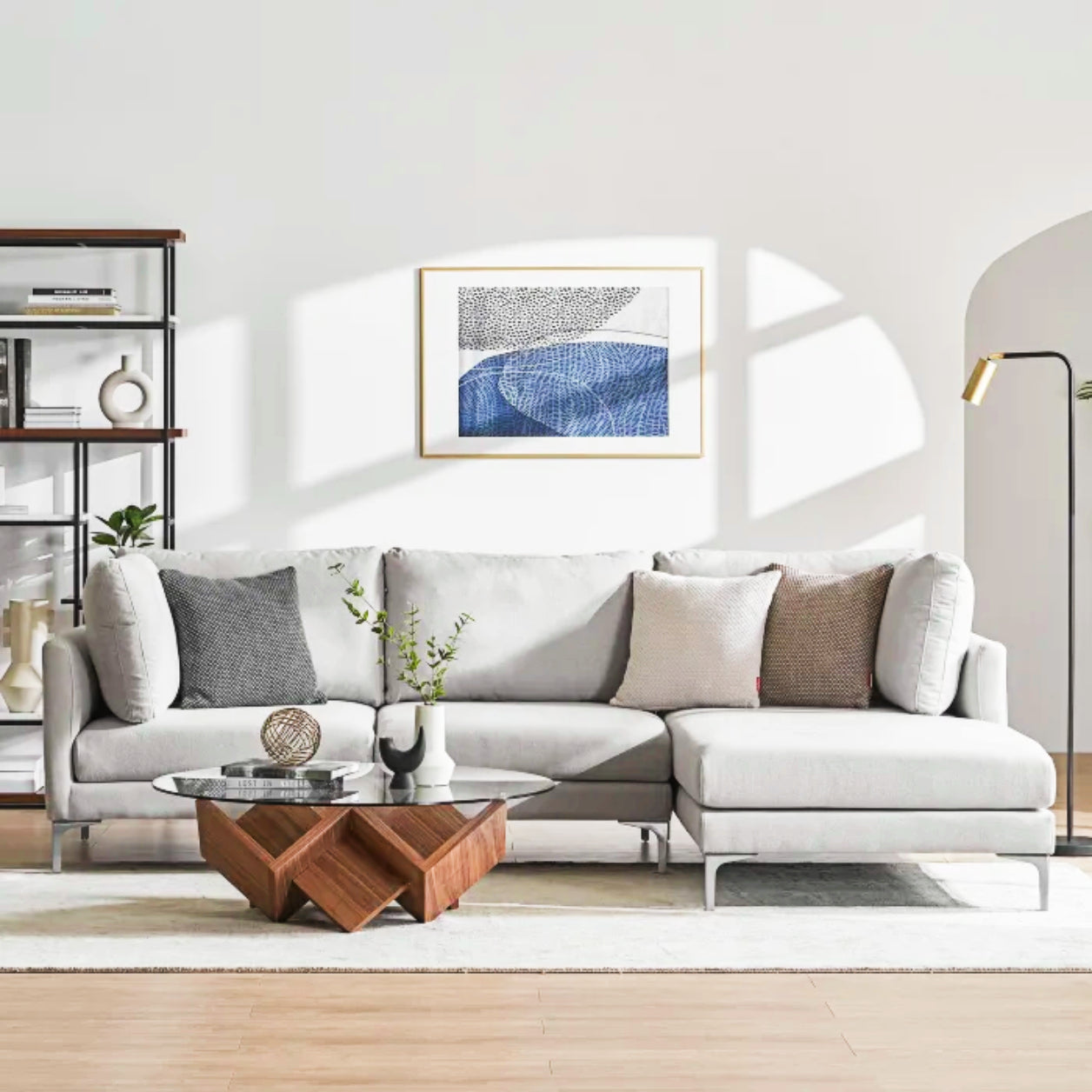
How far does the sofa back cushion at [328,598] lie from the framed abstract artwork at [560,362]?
72cm

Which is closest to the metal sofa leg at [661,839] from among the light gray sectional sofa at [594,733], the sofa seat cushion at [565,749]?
the light gray sectional sofa at [594,733]

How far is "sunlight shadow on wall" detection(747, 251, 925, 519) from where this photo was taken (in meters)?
5.85

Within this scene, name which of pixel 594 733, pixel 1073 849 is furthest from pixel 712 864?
pixel 1073 849

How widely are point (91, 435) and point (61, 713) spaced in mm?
1274

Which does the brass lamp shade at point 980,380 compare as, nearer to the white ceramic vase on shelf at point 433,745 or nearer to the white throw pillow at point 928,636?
the white throw pillow at point 928,636

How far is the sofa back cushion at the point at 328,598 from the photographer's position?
515 centimetres

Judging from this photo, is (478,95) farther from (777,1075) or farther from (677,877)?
(777,1075)

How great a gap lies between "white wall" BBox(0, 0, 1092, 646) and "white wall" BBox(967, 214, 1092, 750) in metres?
0.97

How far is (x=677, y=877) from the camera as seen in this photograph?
4.61 meters

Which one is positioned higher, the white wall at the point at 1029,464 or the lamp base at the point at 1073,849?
the white wall at the point at 1029,464

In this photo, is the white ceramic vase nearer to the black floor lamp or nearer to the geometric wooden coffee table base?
the geometric wooden coffee table base

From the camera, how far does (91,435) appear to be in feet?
18.1

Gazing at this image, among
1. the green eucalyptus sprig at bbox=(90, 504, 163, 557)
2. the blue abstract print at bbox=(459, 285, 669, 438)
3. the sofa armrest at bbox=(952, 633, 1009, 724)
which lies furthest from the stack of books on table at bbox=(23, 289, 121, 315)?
the sofa armrest at bbox=(952, 633, 1009, 724)

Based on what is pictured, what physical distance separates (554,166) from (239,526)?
1687mm
